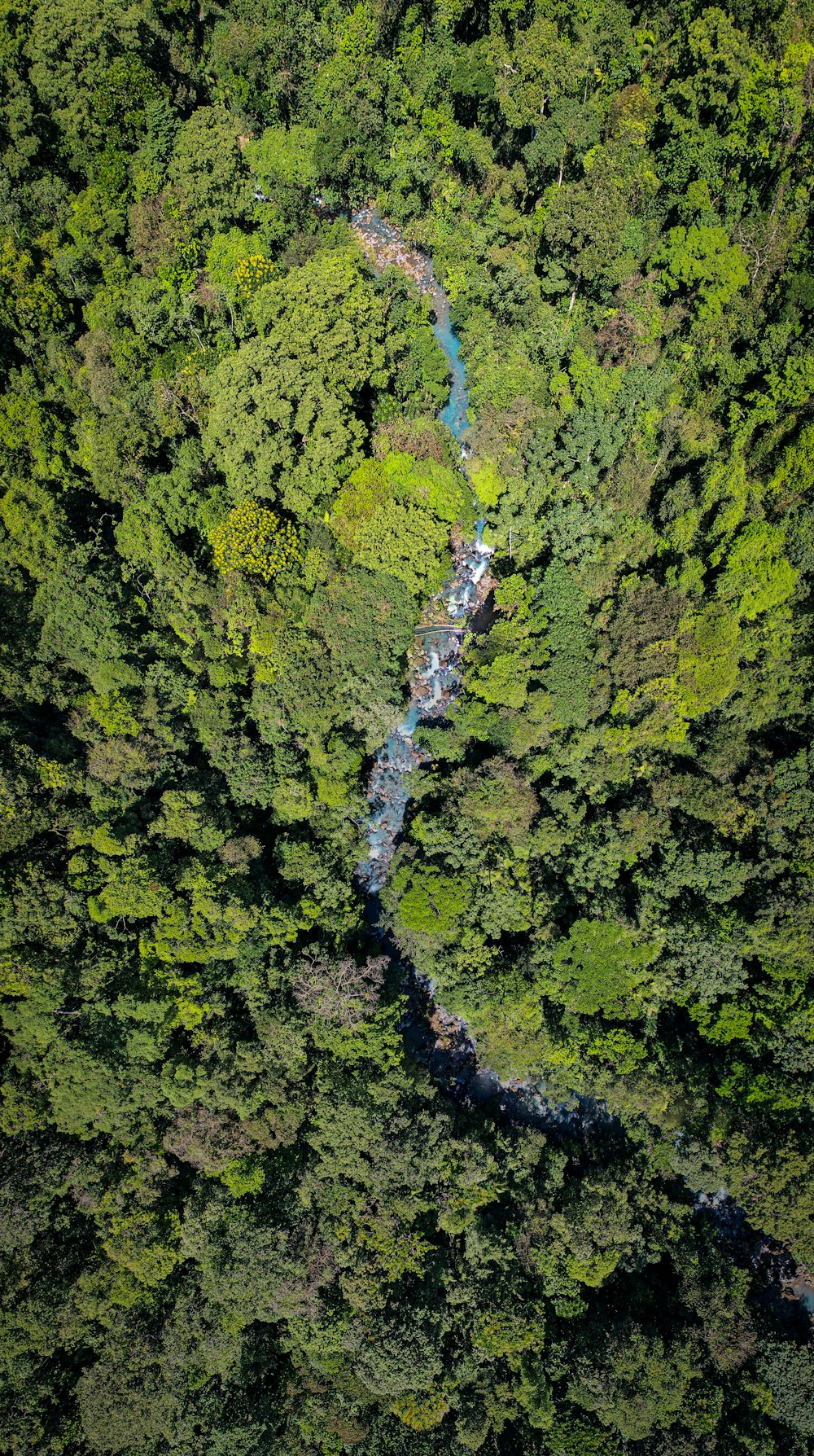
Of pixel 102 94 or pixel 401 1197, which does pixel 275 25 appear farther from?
pixel 401 1197

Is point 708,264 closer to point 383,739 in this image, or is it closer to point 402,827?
point 383,739

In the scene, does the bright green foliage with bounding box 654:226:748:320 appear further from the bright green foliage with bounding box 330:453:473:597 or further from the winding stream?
the bright green foliage with bounding box 330:453:473:597

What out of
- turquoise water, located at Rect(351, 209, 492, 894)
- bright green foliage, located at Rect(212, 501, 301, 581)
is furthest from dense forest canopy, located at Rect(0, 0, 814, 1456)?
turquoise water, located at Rect(351, 209, 492, 894)

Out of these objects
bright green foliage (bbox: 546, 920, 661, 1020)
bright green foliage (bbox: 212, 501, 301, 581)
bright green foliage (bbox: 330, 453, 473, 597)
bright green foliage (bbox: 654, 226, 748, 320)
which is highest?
bright green foliage (bbox: 654, 226, 748, 320)

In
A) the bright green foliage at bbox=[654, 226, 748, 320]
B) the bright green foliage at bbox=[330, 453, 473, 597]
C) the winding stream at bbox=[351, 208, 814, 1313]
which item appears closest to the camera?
the bright green foliage at bbox=[654, 226, 748, 320]

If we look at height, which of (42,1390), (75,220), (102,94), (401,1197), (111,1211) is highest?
(102,94)

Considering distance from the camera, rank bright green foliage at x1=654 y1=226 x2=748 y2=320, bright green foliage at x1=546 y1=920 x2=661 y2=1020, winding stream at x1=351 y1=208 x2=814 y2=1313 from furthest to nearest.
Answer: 1. winding stream at x1=351 y1=208 x2=814 y2=1313
2. bright green foliage at x1=546 y1=920 x2=661 y2=1020
3. bright green foliage at x1=654 y1=226 x2=748 y2=320

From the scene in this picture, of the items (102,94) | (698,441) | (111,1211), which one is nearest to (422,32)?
(102,94)

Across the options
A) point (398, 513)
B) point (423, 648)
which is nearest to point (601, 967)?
point (423, 648)
